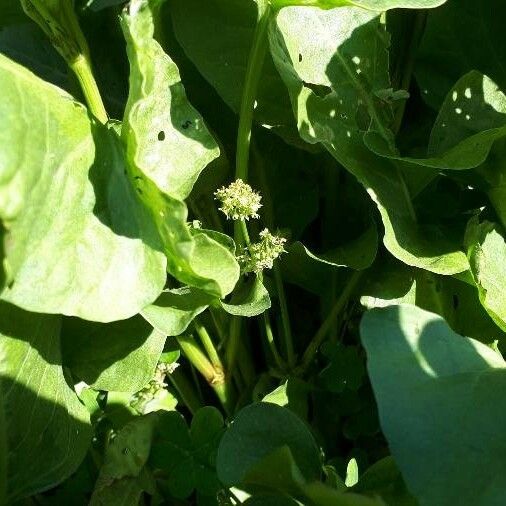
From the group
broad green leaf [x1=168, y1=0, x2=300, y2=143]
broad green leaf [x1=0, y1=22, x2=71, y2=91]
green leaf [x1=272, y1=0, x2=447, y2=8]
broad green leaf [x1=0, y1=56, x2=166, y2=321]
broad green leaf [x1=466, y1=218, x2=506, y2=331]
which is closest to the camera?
broad green leaf [x1=0, y1=56, x2=166, y2=321]

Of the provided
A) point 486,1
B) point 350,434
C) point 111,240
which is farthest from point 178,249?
point 486,1

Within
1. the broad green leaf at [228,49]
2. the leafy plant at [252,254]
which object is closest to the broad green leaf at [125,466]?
the leafy plant at [252,254]

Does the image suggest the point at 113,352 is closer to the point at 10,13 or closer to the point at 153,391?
the point at 153,391

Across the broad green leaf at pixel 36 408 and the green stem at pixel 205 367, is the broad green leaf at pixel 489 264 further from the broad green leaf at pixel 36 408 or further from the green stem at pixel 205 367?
the broad green leaf at pixel 36 408

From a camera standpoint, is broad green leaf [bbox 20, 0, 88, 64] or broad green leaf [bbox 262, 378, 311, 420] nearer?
broad green leaf [bbox 20, 0, 88, 64]

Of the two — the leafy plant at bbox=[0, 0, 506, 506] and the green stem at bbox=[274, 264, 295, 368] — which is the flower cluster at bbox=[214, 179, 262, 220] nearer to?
the leafy plant at bbox=[0, 0, 506, 506]

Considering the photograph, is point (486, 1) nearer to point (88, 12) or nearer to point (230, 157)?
point (230, 157)

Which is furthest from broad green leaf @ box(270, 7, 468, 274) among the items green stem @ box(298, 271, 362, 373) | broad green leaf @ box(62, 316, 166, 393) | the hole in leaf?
broad green leaf @ box(62, 316, 166, 393)
